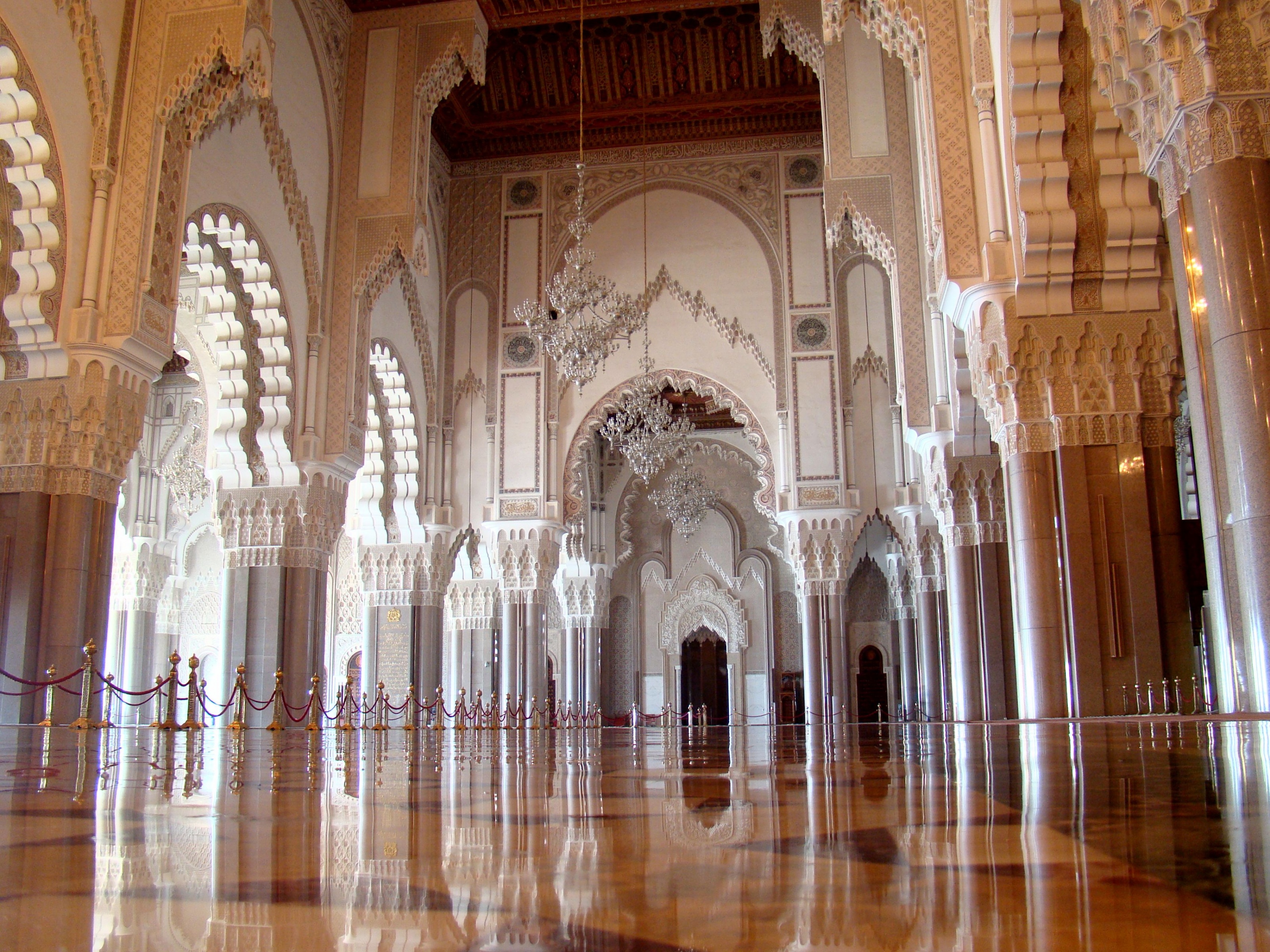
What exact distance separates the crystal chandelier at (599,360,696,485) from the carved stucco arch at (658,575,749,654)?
588 centimetres

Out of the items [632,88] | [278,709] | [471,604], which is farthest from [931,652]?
[278,709]

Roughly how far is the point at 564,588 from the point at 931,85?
36.2 feet

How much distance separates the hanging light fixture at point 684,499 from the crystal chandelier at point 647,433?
178cm

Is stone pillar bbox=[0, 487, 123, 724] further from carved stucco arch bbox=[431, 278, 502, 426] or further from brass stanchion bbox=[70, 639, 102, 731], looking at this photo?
carved stucco arch bbox=[431, 278, 502, 426]

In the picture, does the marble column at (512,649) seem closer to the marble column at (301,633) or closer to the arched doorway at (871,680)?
the marble column at (301,633)

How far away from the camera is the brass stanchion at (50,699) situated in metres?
5.87

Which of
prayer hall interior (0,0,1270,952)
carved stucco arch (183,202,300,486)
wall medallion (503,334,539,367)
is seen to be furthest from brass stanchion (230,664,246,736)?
wall medallion (503,334,539,367)

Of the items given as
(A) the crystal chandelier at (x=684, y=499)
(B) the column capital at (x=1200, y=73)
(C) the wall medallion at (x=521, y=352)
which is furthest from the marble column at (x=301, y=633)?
(B) the column capital at (x=1200, y=73)

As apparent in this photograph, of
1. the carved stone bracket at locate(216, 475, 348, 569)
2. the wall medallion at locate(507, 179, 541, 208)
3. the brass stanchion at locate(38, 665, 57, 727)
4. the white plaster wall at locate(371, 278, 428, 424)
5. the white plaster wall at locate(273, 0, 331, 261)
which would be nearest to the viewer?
the brass stanchion at locate(38, 665, 57, 727)

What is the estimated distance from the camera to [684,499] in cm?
1307

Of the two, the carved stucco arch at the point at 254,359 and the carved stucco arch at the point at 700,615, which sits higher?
the carved stucco arch at the point at 254,359

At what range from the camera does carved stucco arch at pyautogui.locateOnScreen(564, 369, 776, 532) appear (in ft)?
38.2

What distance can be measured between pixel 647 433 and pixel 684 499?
7.90 ft

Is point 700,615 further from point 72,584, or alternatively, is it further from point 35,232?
point 35,232
